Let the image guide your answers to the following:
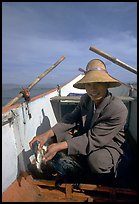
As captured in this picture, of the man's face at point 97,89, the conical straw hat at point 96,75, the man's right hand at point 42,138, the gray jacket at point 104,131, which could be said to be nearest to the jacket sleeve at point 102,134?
the gray jacket at point 104,131

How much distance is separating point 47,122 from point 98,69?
1841 mm

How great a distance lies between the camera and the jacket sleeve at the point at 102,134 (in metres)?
2.23

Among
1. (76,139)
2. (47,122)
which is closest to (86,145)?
(76,139)

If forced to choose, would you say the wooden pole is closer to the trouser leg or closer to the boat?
the boat

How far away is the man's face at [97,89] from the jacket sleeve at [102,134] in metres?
0.20

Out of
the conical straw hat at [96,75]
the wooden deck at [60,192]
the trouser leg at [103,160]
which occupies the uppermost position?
the conical straw hat at [96,75]

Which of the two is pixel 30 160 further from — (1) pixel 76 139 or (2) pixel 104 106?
(2) pixel 104 106

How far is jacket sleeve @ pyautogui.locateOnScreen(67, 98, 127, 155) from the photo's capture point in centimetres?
223

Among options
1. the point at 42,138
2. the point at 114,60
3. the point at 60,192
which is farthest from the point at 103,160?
the point at 114,60

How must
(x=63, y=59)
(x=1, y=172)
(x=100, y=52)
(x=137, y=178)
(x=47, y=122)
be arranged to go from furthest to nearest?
(x=63, y=59) → (x=100, y=52) → (x=47, y=122) → (x=137, y=178) → (x=1, y=172)

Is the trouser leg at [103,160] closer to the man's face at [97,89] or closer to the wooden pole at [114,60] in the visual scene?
the man's face at [97,89]

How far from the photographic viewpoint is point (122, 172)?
2.41 meters

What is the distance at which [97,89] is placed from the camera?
238 cm

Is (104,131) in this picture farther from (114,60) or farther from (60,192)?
(114,60)
